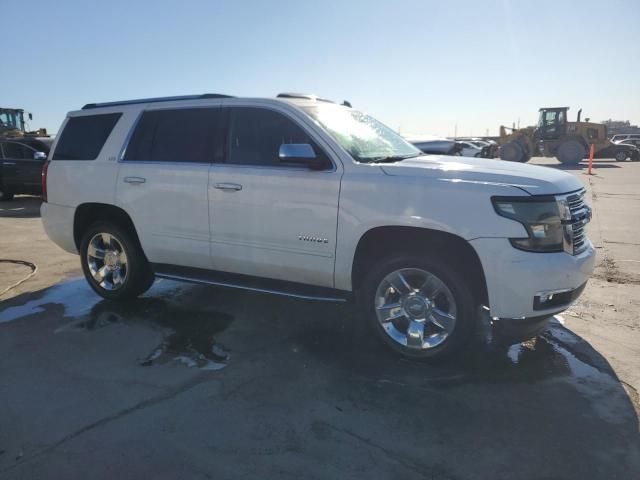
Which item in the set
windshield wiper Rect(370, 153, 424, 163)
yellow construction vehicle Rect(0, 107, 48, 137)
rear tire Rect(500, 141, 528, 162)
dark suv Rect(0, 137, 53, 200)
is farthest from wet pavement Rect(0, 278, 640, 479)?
rear tire Rect(500, 141, 528, 162)

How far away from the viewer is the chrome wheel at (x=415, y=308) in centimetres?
362

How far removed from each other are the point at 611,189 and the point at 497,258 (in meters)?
14.7

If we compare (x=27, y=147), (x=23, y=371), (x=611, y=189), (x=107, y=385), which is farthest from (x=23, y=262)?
(x=611, y=189)

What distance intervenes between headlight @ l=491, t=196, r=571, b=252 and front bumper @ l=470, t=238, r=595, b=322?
6 centimetres

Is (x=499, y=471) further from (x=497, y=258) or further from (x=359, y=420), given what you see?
(x=497, y=258)

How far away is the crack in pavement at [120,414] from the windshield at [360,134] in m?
2.06

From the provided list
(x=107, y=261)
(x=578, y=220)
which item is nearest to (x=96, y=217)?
(x=107, y=261)

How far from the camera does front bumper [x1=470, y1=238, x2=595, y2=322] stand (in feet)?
10.7

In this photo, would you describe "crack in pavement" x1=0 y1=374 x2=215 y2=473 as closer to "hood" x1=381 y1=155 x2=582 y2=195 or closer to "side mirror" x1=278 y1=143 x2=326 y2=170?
"side mirror" x1=278 y1=143 x2=326 y2=170

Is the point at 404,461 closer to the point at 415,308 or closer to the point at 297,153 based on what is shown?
the point at 415,308

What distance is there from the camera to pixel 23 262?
6.98m

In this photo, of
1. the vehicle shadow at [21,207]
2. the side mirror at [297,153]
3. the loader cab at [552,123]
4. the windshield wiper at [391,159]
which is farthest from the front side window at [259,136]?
the loader cab at [552,123]

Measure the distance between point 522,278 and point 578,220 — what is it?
0.68 m

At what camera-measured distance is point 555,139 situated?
97.9ft
